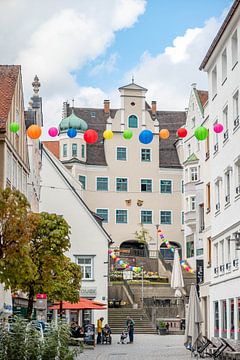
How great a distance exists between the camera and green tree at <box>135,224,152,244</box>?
83.8m

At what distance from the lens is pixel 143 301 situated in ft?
209

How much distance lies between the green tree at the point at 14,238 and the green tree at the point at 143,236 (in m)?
57.9

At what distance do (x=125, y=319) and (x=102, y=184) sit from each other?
89.5 ft

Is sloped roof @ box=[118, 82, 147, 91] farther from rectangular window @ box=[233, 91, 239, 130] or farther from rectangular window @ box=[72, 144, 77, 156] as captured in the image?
rectangular window @ box=[233, 91, 239, 130]

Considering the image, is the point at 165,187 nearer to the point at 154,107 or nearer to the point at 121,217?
the point at 121,217

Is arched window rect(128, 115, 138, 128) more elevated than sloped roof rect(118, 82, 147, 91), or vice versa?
sloped roof rect(118, 82, 147, 91)

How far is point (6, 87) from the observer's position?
140ft

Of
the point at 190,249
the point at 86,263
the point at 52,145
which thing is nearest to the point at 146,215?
the point at 190,249

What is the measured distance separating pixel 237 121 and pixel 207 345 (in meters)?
8.39

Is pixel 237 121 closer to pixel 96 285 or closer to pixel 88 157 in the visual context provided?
pixel 96 285

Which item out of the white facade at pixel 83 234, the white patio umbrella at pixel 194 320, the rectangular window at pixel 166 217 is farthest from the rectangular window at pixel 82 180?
the white patio umbrella at pixel 194 320

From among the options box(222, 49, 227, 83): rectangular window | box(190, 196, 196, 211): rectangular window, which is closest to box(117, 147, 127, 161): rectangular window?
box(190, 196, 196, 211): rectangular window

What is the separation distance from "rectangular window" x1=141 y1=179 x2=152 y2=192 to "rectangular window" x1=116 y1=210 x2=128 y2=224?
9.91ft

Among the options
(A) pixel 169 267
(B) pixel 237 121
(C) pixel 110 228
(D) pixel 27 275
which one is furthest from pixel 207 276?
(C) pixel 110 228
